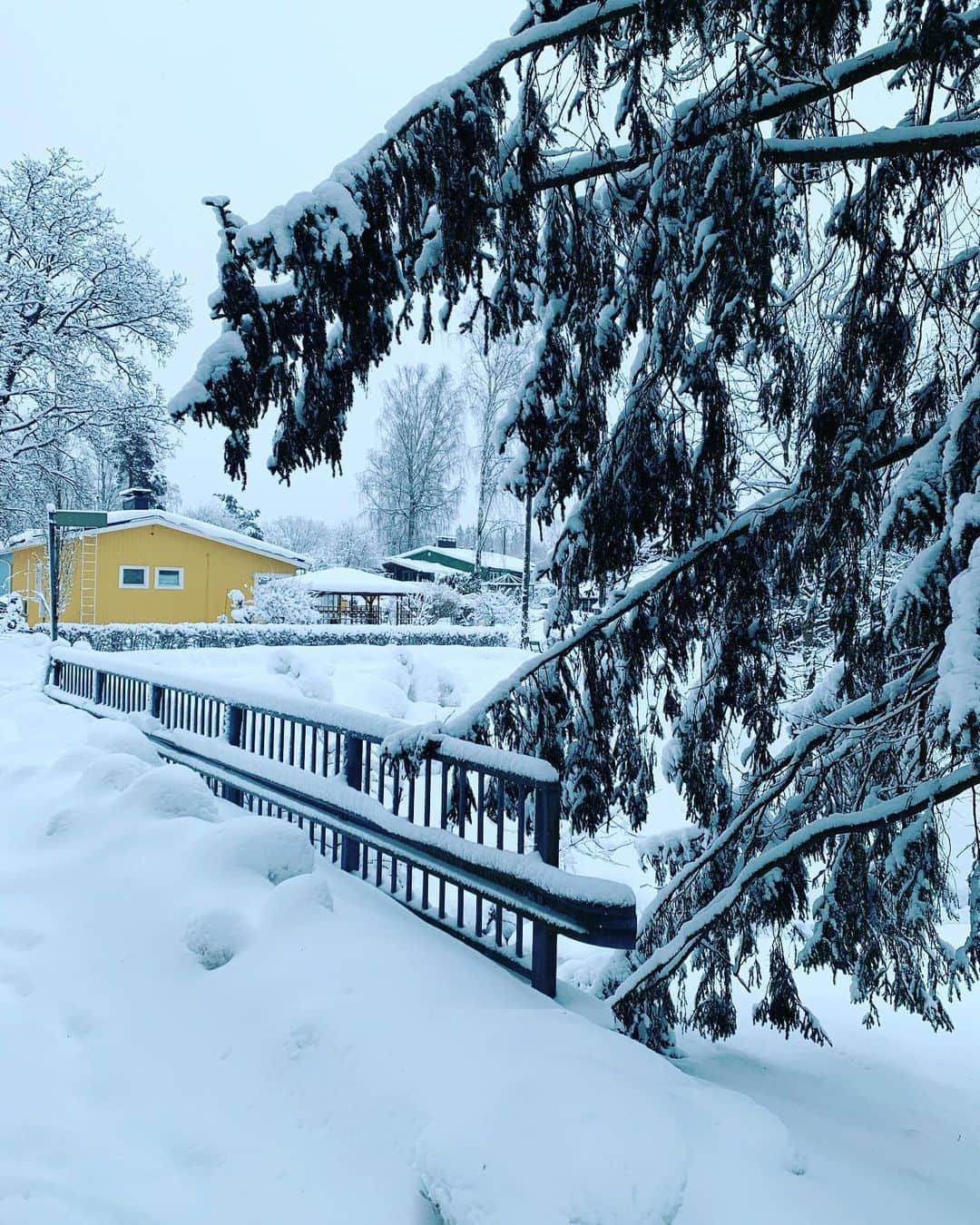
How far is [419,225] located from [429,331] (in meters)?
0.50

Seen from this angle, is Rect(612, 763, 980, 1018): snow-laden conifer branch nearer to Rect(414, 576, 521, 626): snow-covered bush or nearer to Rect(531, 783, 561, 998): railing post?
Rect(531, 783, 561, 998): railing post

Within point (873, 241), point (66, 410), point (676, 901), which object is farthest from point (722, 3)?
point (66, 410)

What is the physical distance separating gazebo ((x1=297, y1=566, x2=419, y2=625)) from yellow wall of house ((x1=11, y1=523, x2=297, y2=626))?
2840 millimetres

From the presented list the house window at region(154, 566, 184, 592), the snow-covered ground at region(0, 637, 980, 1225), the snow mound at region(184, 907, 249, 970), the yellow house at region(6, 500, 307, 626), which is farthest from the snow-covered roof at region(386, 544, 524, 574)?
the snow mound at region(184, 907, 249, 970)

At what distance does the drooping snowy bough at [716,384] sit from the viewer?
3664 millimetres

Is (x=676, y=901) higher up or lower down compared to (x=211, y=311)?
lower down

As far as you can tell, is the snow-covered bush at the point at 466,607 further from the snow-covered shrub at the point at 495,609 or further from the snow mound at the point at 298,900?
the snow mound at the point at 298,900

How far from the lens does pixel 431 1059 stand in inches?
104

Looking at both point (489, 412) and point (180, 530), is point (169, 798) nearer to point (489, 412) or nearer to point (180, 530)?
point (180, 530)

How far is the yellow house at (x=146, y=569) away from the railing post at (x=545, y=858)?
29.7m

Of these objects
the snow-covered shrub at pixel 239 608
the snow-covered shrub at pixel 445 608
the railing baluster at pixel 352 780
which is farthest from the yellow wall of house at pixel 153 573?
the railing baluster at pixel 352 780

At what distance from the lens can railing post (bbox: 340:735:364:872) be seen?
4.72 m

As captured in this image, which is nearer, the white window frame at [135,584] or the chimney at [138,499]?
the white window frame at [135,584]

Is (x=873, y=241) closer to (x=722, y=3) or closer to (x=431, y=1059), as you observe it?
(x=722, y=3)
